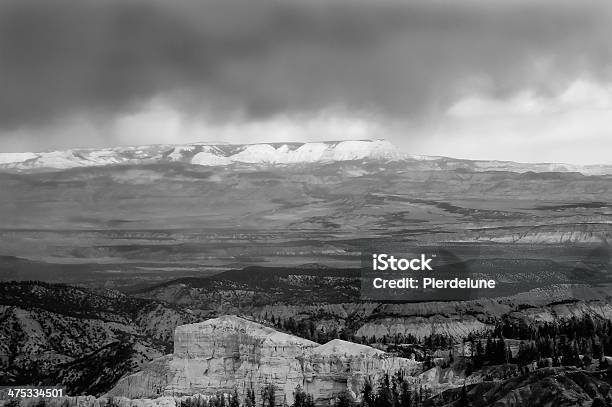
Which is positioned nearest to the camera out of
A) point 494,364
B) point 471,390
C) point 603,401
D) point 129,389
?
point 603,401

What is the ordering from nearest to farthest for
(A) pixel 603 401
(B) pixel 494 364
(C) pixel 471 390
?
(A) pixel 603 401
(C) pixel 471 390
(B) pixel 494 364

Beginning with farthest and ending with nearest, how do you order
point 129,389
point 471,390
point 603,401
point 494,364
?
point 129,389, point 494,364, point 471,390, point 603,401

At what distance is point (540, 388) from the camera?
15800cm

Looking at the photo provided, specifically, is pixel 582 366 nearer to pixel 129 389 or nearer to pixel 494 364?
pixel 494 364

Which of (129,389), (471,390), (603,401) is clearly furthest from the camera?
(129,389)

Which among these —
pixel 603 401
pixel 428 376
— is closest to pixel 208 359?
pixel 428 376

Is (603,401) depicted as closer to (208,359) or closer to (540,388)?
(540,388)

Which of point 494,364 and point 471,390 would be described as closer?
point 471,390

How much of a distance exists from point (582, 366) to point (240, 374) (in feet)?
158

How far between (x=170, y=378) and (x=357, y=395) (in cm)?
2688

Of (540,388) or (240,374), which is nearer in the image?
(540,388)

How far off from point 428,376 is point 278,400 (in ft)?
64.7

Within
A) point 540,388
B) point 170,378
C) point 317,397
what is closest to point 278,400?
point 317,397

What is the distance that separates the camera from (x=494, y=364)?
604 ft
